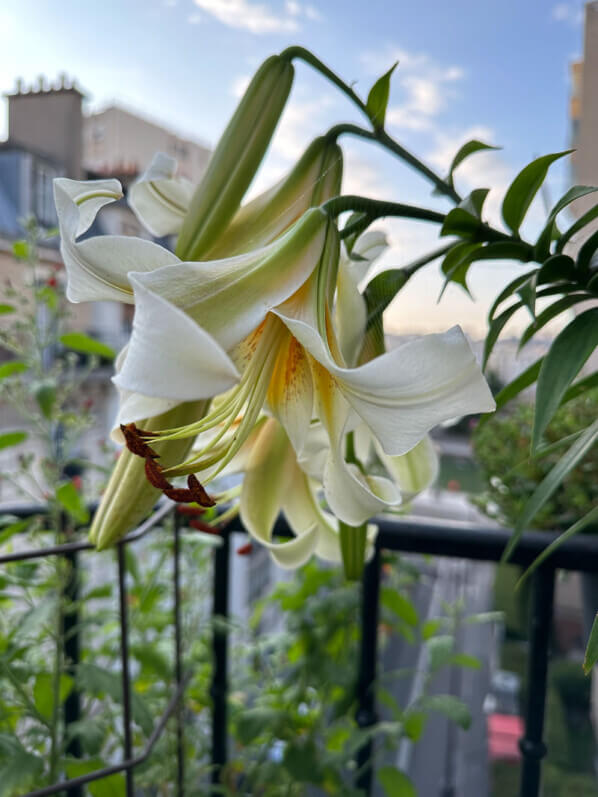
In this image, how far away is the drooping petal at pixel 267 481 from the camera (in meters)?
0.42

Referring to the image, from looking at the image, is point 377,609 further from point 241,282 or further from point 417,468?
point 241,282

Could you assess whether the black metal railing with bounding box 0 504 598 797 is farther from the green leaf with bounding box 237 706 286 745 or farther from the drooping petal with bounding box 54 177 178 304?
the drooping petal with bounding box 54 177 178 304

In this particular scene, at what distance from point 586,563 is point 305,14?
1422 mm

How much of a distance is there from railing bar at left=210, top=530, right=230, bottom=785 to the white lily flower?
576mm

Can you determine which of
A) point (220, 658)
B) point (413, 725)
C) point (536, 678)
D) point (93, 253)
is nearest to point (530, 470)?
point (536, 678)

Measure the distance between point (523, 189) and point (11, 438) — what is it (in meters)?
0.63

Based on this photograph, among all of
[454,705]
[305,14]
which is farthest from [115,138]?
[454,705]

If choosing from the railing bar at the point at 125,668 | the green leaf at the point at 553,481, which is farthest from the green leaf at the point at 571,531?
the railing bar at the point at 125,668

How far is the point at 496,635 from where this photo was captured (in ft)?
23.1

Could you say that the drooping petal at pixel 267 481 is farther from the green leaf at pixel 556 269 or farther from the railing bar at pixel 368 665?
the railing bar at pixel 368 665

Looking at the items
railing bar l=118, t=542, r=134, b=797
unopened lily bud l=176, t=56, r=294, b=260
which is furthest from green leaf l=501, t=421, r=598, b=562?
railing bar l=118, t=542, r=134, b=797

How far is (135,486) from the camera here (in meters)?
0.34

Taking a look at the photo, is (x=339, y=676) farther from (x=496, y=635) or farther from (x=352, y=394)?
(x=496, y=635)

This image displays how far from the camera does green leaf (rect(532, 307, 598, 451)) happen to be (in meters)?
0.30
